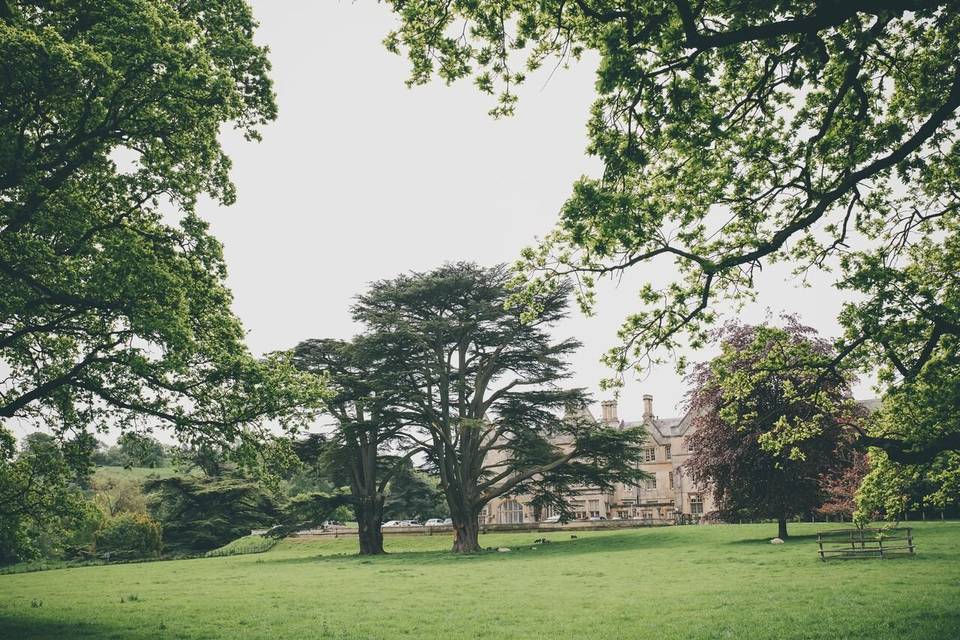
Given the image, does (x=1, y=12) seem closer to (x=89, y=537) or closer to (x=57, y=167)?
(x=57, y=167)

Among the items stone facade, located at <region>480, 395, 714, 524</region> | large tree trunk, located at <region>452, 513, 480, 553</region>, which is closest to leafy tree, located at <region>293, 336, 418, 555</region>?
large tree trunk, located at <region>452, 513, 480, 553</region>

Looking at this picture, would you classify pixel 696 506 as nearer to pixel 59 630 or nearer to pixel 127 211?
pixel 59 630

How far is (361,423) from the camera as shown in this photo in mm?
30375

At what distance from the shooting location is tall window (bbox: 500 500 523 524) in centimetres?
6800

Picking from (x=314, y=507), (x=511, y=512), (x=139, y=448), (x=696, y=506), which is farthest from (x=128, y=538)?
(x=696, y=506)

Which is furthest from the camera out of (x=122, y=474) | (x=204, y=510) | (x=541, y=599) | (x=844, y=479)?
(x=122, y=474)

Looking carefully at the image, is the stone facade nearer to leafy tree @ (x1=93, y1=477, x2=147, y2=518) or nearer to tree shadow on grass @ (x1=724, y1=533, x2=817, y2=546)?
leafy tree @ (x1=93, y1=477, x2=147, y2=518)

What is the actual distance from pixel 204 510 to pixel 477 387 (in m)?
25.1

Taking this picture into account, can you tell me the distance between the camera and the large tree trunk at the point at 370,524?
34.8 m

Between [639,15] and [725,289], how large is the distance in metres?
4.73

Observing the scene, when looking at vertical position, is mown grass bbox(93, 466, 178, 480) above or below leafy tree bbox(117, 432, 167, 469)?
below

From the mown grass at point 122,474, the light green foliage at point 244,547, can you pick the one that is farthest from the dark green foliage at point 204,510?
the mown grass at point 122,474

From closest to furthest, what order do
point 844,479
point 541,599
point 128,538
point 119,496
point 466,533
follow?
1. point 541,599
2. point 844,479
3. point 466,533
4. point 128,538
5. point 119,496

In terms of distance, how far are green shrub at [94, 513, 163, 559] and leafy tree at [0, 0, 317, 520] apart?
30517mm
